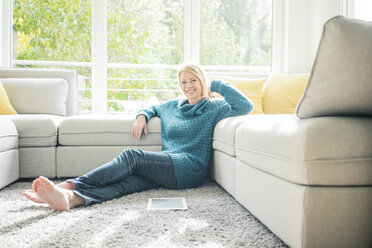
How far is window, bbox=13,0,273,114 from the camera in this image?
380 centimetres

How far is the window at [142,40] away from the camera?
380cm

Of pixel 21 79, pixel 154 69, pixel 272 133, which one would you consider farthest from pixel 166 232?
pixel 154 69

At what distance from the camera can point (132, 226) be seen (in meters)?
1.37

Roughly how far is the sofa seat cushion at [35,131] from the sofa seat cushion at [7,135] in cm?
8

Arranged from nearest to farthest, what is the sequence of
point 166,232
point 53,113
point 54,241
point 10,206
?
point 54,241 → point 166,232 → point 10,206 → point 53,113

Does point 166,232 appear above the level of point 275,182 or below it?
below

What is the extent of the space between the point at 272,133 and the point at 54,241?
875 millimetres

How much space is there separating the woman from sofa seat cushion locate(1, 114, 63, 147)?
1.90ft

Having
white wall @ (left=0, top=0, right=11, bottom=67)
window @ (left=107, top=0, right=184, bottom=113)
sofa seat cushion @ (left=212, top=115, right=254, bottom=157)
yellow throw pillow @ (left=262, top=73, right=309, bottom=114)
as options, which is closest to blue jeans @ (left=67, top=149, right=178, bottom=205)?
sofa seat cushion @ (left=212, top=115, right=254, bottom=157)

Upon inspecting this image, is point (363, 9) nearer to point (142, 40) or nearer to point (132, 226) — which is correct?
point (142, 40)

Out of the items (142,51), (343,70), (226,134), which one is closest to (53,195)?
(226,134)

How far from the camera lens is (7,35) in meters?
3.81

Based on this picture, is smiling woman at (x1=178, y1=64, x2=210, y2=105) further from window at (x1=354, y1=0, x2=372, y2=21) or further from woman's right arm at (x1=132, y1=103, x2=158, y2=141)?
window at (x1=354, y1=0, x2=372, y2=21)

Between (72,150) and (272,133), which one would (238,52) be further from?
(272,133)
